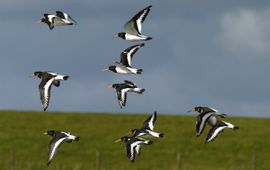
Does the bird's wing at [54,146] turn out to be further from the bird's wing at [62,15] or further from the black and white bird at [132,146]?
the bird's wing at [62,15]

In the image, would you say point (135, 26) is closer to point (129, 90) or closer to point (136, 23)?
point (136, 23)

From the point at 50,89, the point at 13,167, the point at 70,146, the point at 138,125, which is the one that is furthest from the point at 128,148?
the point at 138,125

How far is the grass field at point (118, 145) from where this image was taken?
214 ft

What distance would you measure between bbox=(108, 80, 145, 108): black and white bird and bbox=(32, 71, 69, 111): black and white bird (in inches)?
63.4

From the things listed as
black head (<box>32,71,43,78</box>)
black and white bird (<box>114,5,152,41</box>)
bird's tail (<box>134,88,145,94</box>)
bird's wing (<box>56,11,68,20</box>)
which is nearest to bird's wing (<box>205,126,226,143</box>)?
bird's tail (<box>134,88,145,94</box>)

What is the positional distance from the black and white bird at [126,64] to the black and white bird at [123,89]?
1.33ft

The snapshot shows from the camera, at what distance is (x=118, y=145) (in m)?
70.6

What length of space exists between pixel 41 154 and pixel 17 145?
131 inches

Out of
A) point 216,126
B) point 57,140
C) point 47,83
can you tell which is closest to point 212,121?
point 216,126

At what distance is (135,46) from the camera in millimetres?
31875

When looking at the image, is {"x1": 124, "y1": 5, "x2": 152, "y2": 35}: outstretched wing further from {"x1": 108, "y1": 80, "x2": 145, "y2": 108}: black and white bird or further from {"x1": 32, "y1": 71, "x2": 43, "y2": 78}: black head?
{"x1": 32, "y1": 71, "x2": 43, "y2": 78}: black head

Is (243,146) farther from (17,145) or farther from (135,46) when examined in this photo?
(135,46)

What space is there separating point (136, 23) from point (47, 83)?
342cm

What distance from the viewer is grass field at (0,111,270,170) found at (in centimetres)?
6512
